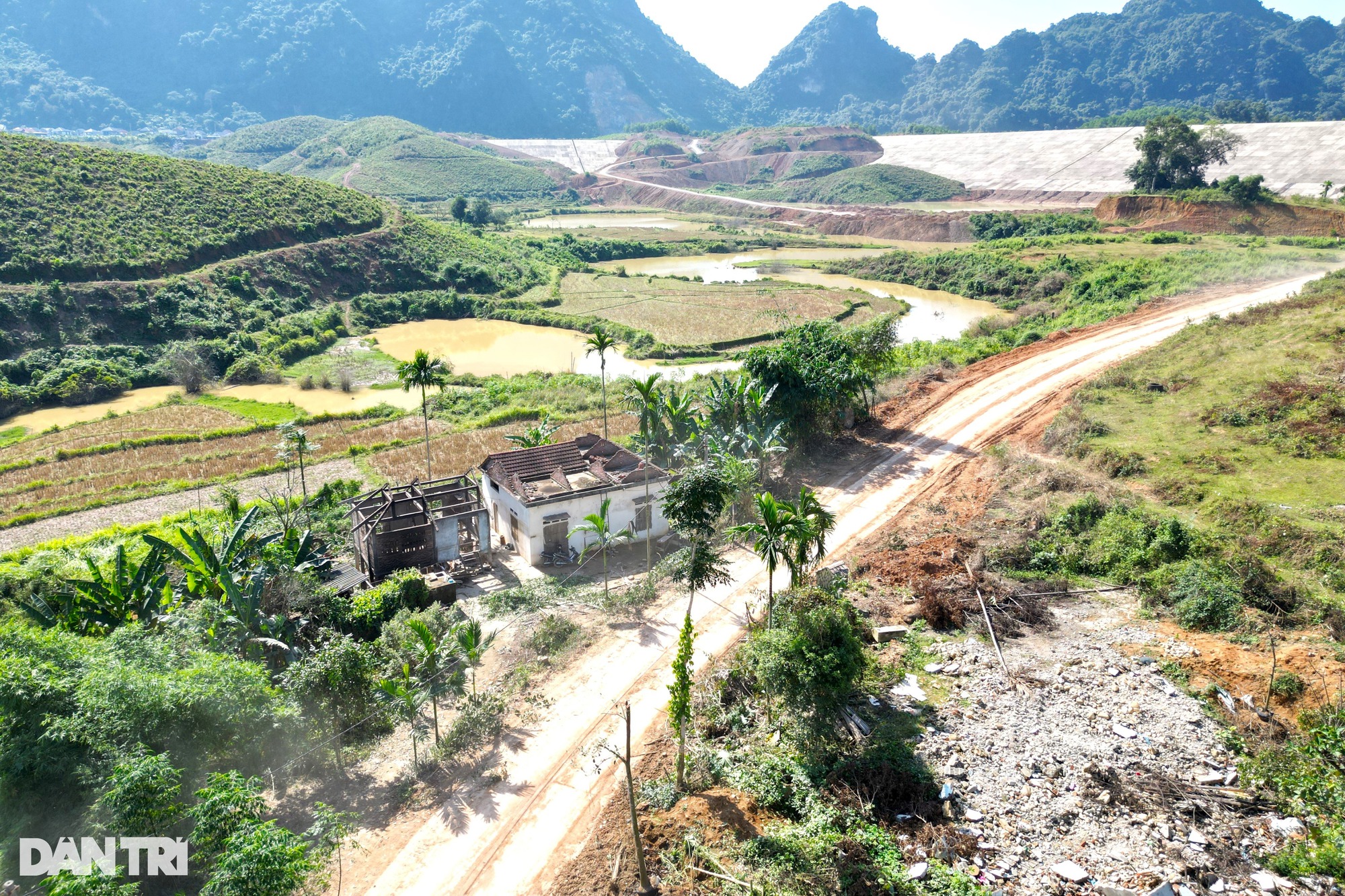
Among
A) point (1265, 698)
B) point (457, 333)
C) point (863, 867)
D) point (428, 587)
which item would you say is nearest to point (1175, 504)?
point (1265, 698)

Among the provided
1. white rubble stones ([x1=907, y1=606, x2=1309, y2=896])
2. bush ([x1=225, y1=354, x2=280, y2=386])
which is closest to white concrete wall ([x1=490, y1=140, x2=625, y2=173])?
bush ([x1=225, y1=354, x2=280, y2=386])

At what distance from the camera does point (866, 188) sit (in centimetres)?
12194

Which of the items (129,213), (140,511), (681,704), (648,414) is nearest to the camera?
(681,704)

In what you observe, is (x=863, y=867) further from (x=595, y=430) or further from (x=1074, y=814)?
(x=595, y=430)

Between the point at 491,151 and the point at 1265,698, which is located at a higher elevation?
the point at 491,151

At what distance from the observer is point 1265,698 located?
1141 cm

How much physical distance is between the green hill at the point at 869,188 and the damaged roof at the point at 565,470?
347 ft

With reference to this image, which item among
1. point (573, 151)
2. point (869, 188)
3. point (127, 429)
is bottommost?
point (127, 429)

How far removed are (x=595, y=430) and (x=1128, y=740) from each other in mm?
24682

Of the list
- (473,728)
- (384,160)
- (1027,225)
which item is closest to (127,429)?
(473,728)

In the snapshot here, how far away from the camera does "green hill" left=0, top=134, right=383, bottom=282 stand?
45.8 m

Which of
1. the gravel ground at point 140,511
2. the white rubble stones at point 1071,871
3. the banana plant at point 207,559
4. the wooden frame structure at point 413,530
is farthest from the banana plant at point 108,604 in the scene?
the white rubble stones at point 1071,871

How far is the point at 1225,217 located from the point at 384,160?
119715 millimetres

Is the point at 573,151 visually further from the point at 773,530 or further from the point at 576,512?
the point at 773,530
